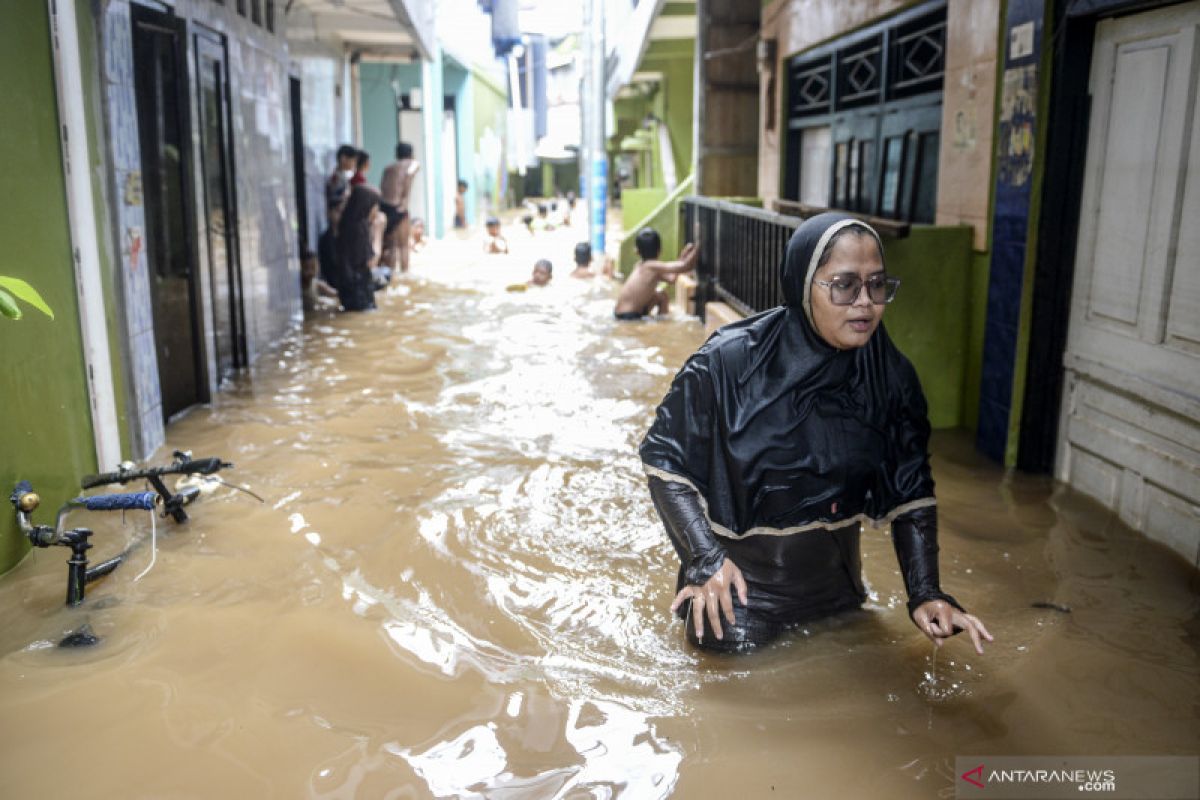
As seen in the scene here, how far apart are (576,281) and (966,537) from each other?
436 inches

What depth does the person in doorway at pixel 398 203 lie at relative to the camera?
15336 mm

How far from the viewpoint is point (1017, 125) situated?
5.47 metres

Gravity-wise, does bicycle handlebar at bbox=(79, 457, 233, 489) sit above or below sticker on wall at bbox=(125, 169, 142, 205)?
below

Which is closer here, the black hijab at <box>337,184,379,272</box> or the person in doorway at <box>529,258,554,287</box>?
the black hijab at <box>337,184,379,272</box>

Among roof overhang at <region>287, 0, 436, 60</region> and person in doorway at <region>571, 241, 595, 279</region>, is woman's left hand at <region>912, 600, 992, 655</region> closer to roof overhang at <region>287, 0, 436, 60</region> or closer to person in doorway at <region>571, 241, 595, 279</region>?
roof overhang at <region>287, 0, 436, 60</region>

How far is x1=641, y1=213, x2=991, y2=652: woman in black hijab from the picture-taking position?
3.18 metres

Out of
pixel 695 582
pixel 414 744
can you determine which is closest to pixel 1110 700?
pixel 695 582

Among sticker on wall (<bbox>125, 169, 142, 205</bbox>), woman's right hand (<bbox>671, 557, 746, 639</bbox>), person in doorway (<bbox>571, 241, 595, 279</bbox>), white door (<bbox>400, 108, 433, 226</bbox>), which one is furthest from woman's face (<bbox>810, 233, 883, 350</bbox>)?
white door (<bbox>400, 108, 433, 226</bbox>)

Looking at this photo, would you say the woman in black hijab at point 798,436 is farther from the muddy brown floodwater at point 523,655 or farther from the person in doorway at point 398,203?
the person in doorway at point 398,203

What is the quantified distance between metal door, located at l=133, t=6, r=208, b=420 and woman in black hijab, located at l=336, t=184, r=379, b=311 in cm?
468

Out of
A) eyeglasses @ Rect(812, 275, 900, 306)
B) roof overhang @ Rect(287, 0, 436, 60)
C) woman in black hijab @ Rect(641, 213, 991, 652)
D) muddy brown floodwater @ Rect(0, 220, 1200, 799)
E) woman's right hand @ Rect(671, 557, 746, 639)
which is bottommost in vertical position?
muddy brown floodwater @ Rect(0, 220, 1200, 799)

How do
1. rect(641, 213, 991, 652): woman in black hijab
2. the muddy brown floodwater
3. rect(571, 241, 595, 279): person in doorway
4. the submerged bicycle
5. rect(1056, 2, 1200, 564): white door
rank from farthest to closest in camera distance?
rect(571, 241, 595, 279): person in doorway, rect(1056, 2, 1200, 564): white door, the submerged bicycle, rect(641, 213, 991, 652): woman in black hijab, the muddy brown floodwater

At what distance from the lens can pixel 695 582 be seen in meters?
3.07

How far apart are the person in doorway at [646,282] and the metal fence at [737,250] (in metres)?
0.28
